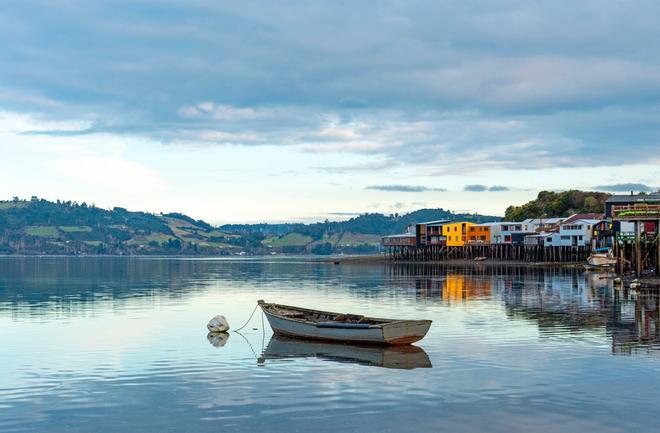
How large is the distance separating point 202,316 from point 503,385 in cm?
3326

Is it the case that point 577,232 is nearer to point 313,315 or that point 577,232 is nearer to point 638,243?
point 638,243

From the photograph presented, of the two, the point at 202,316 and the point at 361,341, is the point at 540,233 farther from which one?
the point at 361,341

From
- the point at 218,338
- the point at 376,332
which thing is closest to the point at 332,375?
the point at 376,332

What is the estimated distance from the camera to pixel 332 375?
32.1 meters

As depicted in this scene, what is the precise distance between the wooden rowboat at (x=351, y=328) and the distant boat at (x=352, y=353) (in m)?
0.40

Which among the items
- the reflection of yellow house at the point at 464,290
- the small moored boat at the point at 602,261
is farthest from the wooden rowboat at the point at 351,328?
the small moored boat at the point at 602,261

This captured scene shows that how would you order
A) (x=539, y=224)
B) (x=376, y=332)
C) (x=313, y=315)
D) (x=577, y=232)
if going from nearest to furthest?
(x=376, y=332), (x=313, y=315), (x=577, y=232), (x=539, y=224)

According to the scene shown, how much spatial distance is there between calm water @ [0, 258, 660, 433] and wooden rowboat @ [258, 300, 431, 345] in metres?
1.09

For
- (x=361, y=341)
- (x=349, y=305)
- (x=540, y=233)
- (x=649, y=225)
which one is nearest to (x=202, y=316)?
(x=349, y=305)

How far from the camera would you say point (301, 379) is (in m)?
31.3

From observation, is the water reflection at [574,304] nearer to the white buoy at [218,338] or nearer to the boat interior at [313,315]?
the boat interior at [313,315]

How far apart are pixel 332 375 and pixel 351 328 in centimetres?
851

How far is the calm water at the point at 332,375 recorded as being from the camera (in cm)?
2411

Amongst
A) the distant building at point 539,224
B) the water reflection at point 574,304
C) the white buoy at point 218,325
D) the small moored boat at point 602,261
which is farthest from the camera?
the distant building at point 539,224
